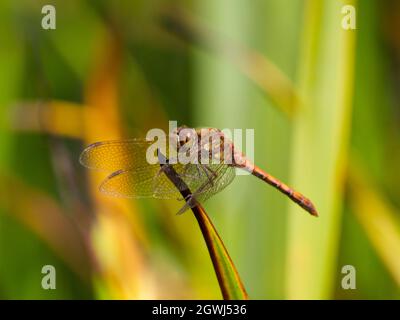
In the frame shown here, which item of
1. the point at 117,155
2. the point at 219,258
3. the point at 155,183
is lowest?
the point at 219,258

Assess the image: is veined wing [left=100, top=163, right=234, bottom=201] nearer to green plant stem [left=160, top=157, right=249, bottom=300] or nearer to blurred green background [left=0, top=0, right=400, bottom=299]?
blurred green background [left=0, top=0, right=400, bottom=299]

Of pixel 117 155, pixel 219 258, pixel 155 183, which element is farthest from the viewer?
pixel 117 155

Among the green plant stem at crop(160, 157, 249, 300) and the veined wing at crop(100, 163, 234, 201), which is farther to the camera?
the veined wing at crop(100, 163, 234, 201)

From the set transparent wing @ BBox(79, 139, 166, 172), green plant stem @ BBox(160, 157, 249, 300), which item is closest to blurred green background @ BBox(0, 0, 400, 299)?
transparent wing @ BBox(79, 139, 166, 172)

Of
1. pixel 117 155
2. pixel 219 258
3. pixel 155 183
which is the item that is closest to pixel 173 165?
pixel 155 183

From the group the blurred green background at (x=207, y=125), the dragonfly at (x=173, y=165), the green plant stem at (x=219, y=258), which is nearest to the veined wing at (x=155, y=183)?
the dragonfly at (x=173, y=165)

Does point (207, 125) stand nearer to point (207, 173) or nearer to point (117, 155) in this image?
point (207, 173)
